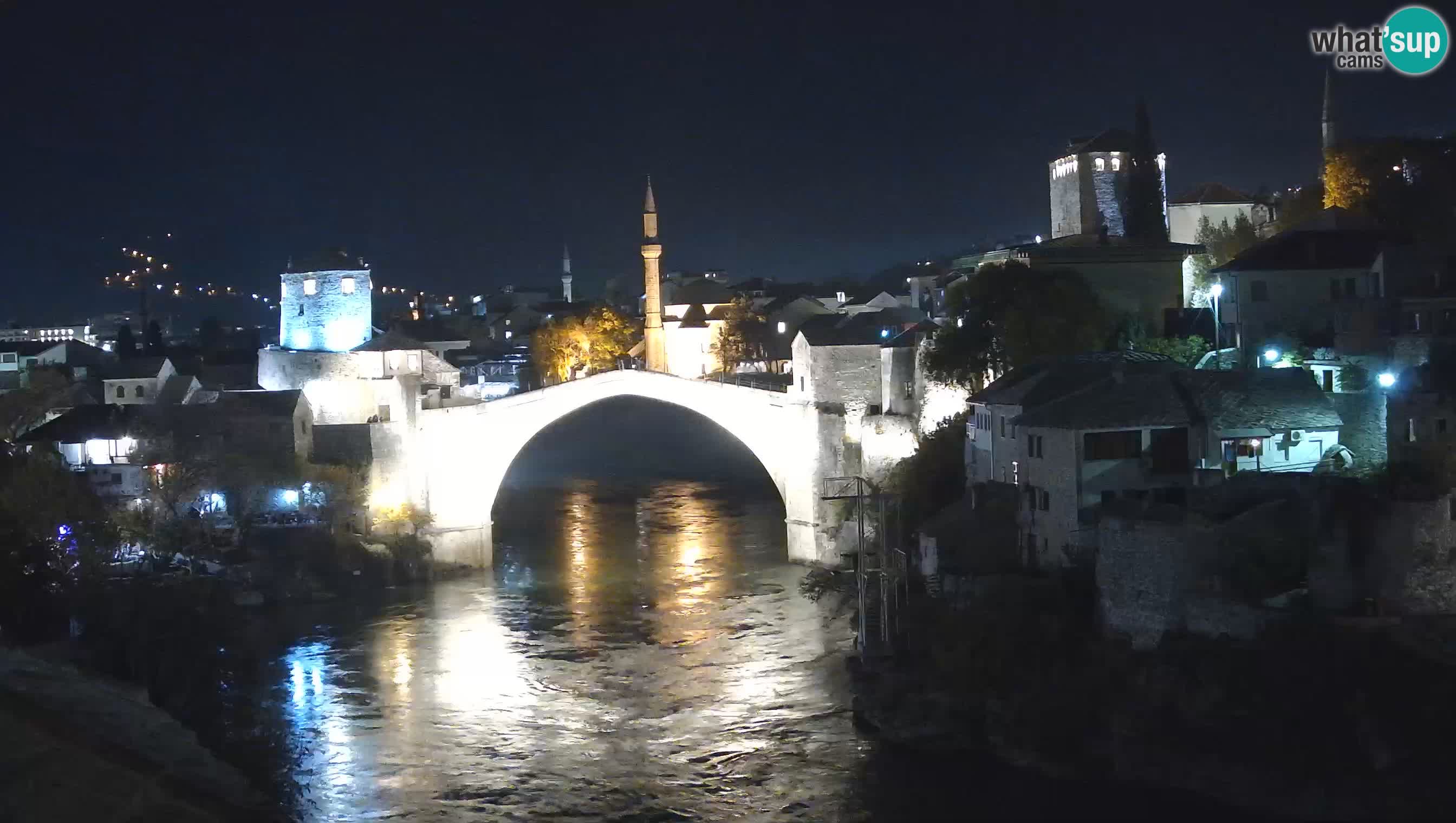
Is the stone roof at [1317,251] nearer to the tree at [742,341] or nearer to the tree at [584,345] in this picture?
the tree at [742,341]

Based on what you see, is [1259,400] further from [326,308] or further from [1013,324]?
[326,308]

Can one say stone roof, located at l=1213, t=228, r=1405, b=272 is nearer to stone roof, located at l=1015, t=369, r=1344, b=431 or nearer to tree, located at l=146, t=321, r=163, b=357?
stone roof, located at l=1015, t=369, r=1344, b=431

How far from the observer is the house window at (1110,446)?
16.1 m

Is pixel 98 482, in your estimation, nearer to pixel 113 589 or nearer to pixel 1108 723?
pixel 113 589

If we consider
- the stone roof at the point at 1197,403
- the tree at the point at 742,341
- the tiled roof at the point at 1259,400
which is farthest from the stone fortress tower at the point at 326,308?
the tiled roof at the point at 1259,400

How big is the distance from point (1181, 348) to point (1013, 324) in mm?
2147

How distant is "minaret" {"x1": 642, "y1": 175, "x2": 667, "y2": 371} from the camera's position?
34.0 meters

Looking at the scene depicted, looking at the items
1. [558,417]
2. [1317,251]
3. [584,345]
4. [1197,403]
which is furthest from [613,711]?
[584,345]

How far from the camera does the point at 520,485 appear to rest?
3484 cm

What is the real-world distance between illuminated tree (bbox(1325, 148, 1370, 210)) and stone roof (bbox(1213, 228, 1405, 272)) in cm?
298

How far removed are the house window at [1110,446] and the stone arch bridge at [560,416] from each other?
24.7 ft

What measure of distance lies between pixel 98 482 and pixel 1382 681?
18.2m

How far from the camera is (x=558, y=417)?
27.8 metres

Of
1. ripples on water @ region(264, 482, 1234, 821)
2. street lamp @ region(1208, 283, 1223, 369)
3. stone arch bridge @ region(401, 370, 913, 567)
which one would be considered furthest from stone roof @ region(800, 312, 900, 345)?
street lamp @ region(1208, 283, 1223, 369)
